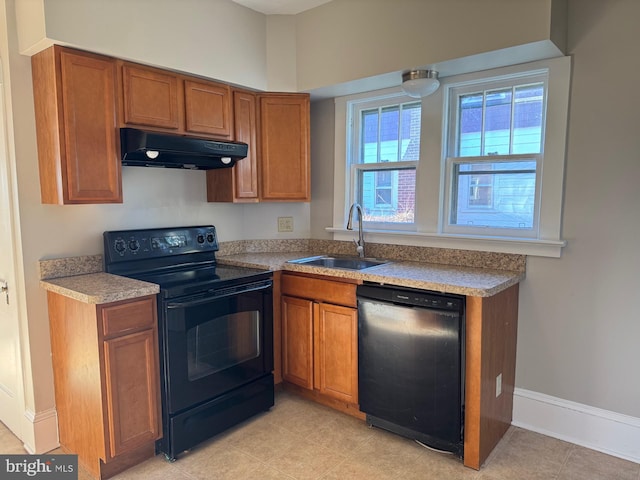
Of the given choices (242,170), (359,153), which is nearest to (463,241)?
(359,153)

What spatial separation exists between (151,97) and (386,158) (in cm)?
159

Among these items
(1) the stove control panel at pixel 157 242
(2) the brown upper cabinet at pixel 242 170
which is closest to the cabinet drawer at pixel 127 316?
(1) the stove control panel at pixel 157 242

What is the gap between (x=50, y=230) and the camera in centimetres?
235

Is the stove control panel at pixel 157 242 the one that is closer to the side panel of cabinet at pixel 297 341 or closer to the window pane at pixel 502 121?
the side panel of cabinet at pixel 297 341

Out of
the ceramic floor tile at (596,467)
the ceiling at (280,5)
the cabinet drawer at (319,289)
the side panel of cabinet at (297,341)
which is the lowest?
the ceramic floor tile at (596,467)

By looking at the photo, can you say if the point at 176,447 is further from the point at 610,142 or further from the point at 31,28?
the point at 610,142

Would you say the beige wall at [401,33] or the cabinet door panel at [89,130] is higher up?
the beige wall at [401,33]

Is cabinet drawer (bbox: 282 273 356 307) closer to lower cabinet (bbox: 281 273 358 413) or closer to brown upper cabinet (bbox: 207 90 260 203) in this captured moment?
lower cabinet (bbox: 281 273 358 413)

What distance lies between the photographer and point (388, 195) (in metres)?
3.16

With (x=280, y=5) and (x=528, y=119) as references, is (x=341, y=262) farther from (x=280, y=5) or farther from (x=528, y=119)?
(x=280, y=5)

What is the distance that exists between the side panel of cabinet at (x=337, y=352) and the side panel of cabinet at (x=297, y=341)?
0.07 m

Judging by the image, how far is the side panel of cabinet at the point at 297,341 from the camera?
9.18 ft

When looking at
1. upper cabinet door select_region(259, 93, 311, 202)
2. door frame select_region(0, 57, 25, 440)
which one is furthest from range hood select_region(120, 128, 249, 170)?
door frame select_region(0, 57, 25, 440)

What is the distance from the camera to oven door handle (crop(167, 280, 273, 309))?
87.0 inches
